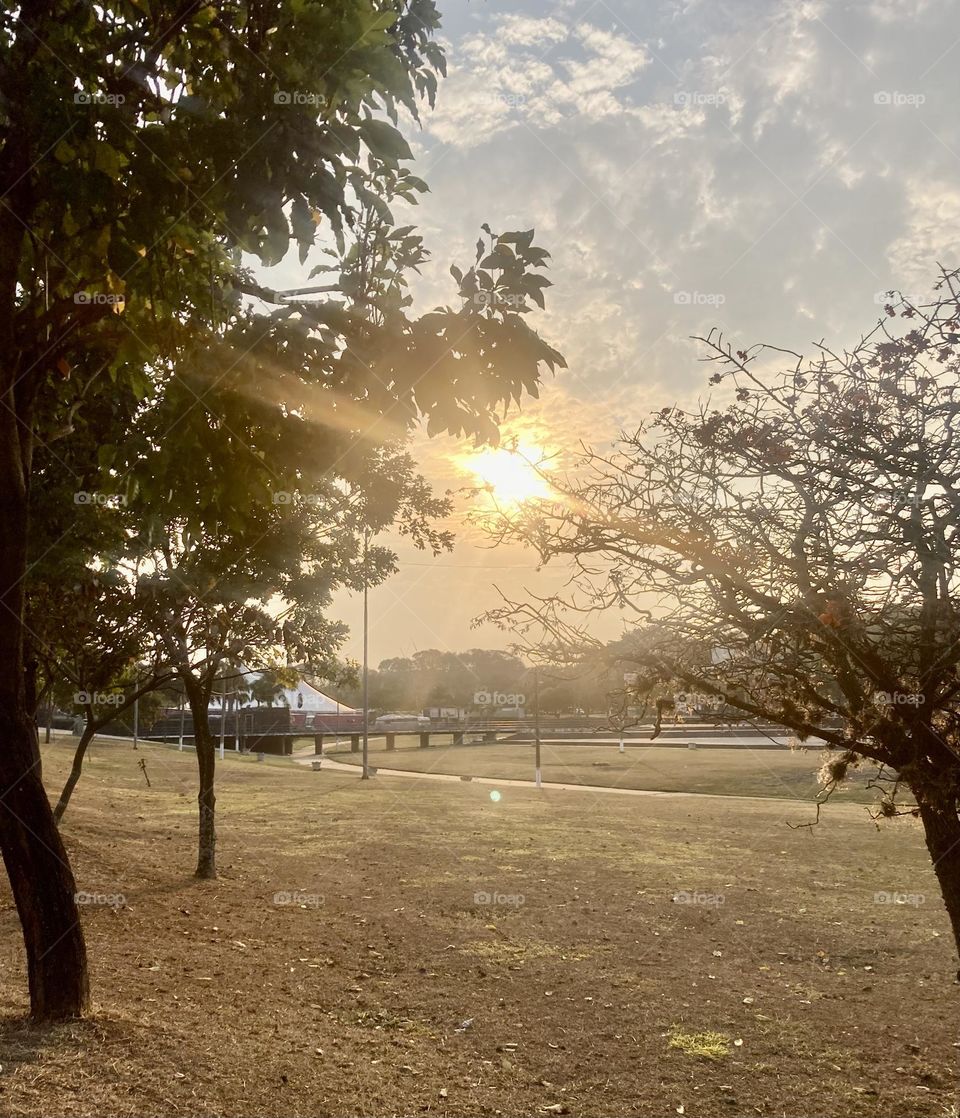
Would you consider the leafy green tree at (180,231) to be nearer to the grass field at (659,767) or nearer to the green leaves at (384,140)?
the green leaves at (384,140)

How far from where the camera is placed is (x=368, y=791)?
3653 centimetres

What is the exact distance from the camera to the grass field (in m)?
39.8

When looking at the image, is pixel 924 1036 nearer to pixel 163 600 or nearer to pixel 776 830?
pixel 163 600

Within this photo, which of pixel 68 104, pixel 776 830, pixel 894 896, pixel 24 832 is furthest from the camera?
pixel 776 830

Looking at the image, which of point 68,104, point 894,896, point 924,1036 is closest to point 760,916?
point 894,896

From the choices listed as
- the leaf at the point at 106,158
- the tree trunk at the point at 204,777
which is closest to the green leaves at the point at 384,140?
the leaf at the point at 106,158

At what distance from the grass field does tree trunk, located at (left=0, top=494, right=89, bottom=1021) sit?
2539 centimetres

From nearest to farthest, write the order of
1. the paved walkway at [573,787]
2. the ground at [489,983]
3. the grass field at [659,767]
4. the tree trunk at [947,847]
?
1. the tree trunk at [947,847]
2. the ground at [489,983]
3. the paved walkway at [573,787]
4. the grass field at [659,767]

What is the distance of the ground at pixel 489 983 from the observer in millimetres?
6738

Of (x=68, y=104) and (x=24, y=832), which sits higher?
(x=68, y=104)

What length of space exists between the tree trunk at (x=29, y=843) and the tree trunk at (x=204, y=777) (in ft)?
23.1

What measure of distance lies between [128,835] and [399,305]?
49.0 feet

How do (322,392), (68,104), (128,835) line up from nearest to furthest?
(68,104), (322,392), (128,835)

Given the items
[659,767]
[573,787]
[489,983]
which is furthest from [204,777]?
[659,767]
